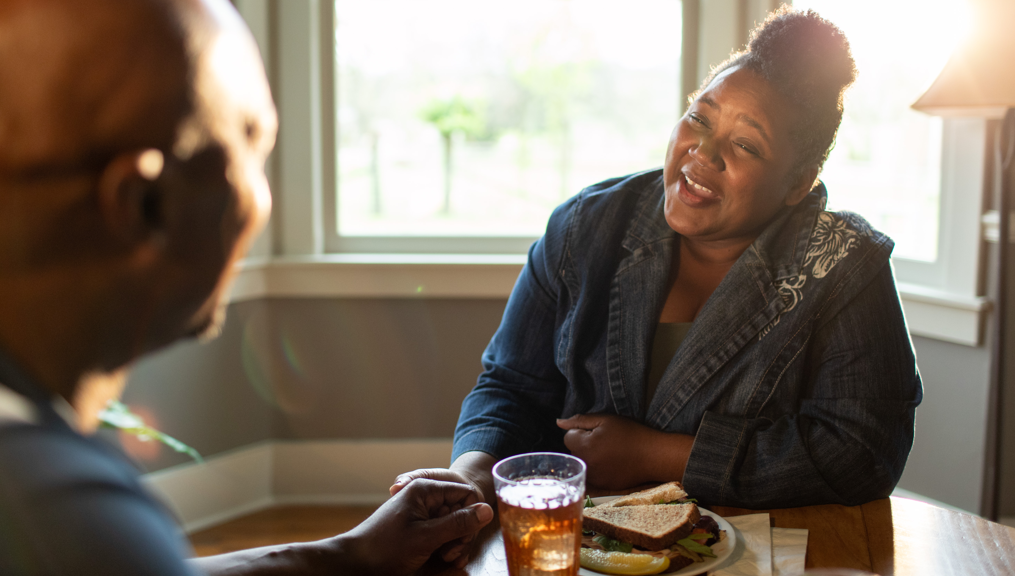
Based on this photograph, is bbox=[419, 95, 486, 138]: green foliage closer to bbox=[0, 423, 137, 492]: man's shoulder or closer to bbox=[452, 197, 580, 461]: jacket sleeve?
bbox=[452, 197, 580, 461]: jacket sleeve

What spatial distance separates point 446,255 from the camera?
289cm

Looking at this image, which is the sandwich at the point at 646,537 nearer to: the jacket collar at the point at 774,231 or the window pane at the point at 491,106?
the jacket collar at the point at 774,231

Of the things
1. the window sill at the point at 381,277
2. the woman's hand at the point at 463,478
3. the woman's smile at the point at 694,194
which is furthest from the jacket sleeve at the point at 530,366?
the window sill at the point at 381,277

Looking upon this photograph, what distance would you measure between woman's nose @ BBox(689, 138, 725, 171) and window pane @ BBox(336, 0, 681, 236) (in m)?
1.60

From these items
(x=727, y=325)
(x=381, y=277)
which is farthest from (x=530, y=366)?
(x=381, y=277)

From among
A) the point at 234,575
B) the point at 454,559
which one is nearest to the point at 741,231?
the point at 454,559

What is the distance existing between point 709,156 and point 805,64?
214 mm

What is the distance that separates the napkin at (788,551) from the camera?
81 centimetres

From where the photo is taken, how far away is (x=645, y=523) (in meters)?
0.85

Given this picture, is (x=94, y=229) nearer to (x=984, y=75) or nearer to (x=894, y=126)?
(x=984, y=75)

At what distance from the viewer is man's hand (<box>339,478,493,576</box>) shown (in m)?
0.85

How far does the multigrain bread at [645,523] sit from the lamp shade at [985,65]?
1.44 meters

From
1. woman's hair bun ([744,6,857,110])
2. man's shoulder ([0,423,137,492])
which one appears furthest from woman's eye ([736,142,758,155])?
man's shoulder ([0,423,137,492])

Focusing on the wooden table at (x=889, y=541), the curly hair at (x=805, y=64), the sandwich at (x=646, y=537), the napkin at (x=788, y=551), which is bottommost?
the wooden table at (x=889, y=541)
